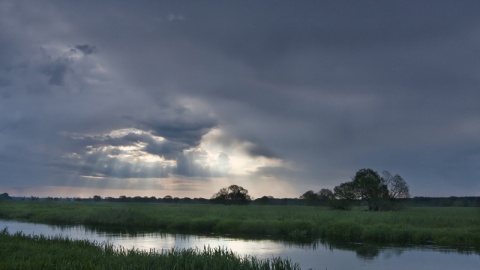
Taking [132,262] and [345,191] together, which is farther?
[345,191]

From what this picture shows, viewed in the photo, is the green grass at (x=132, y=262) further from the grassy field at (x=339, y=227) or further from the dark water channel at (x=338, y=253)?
the grassy field at (x=339, y=227)

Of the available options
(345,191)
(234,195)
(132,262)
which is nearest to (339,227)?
(132,262)

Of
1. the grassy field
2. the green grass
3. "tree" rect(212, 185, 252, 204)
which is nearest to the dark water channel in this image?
the grassy field

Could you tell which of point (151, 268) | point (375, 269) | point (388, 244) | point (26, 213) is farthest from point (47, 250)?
point (26, 213)

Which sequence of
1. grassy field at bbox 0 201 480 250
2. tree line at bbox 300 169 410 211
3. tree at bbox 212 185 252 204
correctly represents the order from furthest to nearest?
tree at bbox 212 185 252 204 → tree line at bbox 300 169 410 211 → grassy field at bbox 0 201 480 250

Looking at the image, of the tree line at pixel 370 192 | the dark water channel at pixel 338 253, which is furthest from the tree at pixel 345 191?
the dark water channel at pixel 338 253

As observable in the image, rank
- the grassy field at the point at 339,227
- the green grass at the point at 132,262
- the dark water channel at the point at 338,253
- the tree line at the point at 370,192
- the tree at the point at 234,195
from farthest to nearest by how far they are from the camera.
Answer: the tree at the point at 234,195
the tree line at the point at 370,192
the grassy field at the point at 339,227
the dark water channel at the point at 338,253
the green grass at the point at 132,262

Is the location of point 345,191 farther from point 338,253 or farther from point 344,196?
point 338,253

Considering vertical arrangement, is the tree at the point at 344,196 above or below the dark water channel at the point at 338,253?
above

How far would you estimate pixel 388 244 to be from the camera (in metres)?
31.2

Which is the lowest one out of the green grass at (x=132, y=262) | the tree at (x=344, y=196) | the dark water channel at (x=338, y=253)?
the dark water channel at (x=338, y=253)

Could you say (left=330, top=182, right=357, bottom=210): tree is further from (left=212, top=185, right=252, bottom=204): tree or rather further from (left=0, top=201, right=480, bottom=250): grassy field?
(left=212, top=185, right=252, bottom=204): tree

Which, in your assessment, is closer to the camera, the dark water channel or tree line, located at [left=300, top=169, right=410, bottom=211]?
the dark water channel

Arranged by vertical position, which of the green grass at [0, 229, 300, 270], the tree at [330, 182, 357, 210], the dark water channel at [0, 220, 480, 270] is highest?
the tree at [330, 182, 357, 210]
